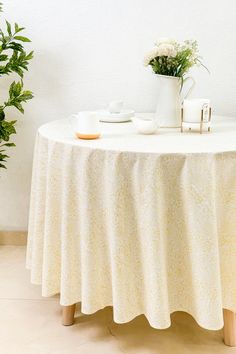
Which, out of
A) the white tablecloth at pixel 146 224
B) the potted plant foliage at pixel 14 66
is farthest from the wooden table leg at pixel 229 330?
the potted plant foliage at pixel 14 66

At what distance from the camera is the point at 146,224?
4.28 ft

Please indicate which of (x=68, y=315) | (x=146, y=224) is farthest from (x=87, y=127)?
(x=68, y=315)

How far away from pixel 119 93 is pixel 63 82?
327mm

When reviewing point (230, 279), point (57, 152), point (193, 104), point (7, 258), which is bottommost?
point (7, 258)

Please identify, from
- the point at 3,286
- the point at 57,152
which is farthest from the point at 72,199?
the point at 3,286

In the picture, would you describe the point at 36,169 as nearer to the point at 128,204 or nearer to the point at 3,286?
the point at 128,204

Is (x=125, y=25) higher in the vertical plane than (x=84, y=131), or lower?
higher

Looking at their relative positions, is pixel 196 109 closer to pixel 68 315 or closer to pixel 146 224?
pixel 146 224

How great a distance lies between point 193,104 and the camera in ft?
5.65

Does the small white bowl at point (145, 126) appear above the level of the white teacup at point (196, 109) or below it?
below

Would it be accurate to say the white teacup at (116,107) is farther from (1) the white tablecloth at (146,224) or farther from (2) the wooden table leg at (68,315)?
Result: (2) the wooden table leg at (68,315)

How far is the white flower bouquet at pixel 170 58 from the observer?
1763 millimetres

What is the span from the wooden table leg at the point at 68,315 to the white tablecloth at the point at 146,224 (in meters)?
0.23

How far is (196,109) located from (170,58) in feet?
0.86
